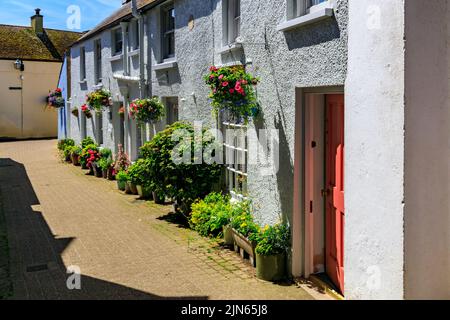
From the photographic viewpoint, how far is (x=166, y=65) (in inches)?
454

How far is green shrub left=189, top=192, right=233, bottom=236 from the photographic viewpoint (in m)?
8.17

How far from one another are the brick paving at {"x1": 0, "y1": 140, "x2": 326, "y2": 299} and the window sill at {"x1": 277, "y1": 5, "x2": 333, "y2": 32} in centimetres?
329

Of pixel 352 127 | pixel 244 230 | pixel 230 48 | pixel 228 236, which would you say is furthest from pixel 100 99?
pixel 352 127

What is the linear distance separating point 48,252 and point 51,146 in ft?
66.0

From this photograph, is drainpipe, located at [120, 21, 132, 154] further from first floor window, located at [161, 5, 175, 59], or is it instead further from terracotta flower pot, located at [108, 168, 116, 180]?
first floor window, located at [161, 5, 175, 59]

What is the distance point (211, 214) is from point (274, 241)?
7.43ft

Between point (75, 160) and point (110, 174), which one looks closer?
point (110, 174)

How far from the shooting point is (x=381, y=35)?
14.7 feet

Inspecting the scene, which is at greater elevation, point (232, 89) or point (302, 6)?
point (302, 6)

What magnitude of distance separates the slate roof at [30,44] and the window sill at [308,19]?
27.7 meters

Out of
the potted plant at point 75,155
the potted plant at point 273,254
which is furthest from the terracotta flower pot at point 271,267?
the potted plant at point 75,155

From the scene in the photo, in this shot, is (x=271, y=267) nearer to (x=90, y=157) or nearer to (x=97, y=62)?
(x=90, y=157)

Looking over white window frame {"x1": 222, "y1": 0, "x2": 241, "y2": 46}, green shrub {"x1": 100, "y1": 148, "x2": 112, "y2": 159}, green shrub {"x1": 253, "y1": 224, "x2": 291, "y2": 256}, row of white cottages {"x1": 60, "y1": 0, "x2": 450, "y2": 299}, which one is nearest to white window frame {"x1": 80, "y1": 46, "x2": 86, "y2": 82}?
green shrub {"x1": 100, "y1": 148, "x2": 112, "y2": 159}

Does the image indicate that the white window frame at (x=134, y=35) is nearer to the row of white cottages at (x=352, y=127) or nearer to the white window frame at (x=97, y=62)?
the white window frame at (x=97, y=62)
